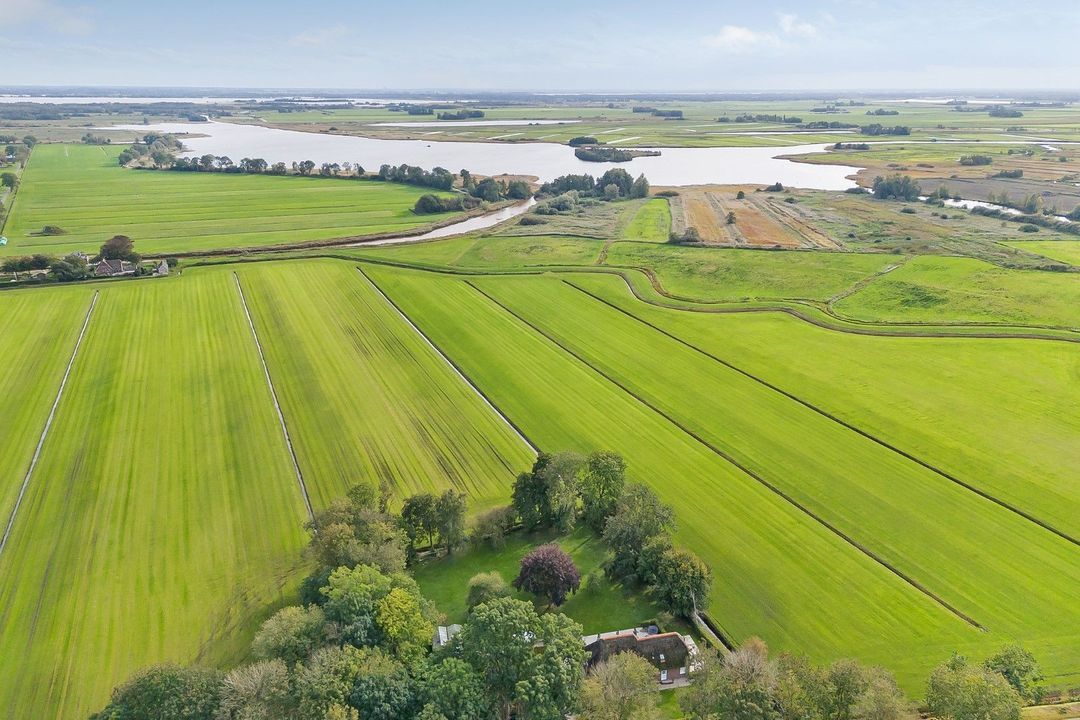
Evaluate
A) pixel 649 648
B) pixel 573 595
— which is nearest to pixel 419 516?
pixel 573 595

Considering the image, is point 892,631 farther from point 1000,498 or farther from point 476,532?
point 476,532

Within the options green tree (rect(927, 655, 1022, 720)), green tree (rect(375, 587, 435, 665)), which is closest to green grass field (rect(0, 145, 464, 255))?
green tree (rect(375, 587, 435, 665))

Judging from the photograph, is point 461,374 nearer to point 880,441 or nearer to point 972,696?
point 880,441

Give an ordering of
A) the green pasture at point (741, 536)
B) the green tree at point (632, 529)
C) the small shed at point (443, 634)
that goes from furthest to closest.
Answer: the green tree at point (632, 529), the green pasture at point (741, 536), the small shed at point (443, 634)

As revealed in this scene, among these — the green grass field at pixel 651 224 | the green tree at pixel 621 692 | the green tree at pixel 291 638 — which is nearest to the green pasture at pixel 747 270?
the green grass field at pixel 651 224

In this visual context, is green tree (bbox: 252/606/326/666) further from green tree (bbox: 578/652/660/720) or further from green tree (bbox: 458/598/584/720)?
green tree (bbox: 578/652/660/720)

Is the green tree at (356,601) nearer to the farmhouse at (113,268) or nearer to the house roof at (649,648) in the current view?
the house roof at (649,648)

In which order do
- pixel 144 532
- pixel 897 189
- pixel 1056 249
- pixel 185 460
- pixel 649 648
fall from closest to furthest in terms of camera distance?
pixel 649 648
pixel 144 532
pixel 185 460
pixel 1056 249
pixel 897 189
